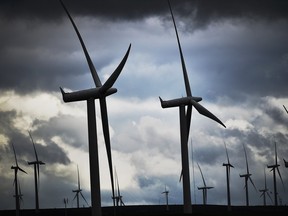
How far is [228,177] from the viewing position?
196m

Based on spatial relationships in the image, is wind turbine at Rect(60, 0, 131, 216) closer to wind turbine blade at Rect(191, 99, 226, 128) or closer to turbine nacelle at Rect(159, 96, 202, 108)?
wind turbine blade at Rect(191, 99, 226, 128)

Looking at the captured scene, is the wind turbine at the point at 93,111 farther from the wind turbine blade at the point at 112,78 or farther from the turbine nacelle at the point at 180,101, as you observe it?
the turbine nacelle at the point at 180,101

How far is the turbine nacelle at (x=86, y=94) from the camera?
87.5m

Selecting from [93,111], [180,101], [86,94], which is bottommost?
[93,111]

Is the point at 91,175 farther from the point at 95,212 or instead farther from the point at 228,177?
the point at 228,177

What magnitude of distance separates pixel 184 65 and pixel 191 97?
734 cm

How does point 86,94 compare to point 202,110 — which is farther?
point 202,110

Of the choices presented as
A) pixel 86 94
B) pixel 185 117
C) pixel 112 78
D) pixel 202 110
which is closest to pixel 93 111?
pixel 86 94

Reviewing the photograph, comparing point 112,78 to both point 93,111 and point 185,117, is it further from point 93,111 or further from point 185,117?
point 185,117

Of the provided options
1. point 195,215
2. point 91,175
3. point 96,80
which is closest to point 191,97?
point 195,215

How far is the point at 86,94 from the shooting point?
88.0m

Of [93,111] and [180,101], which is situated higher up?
[180,101]

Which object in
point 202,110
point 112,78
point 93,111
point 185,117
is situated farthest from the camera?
point 185,117

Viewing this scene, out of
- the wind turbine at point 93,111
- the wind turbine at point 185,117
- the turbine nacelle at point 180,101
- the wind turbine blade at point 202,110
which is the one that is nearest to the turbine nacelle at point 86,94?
the wind turbine at point 93,111
